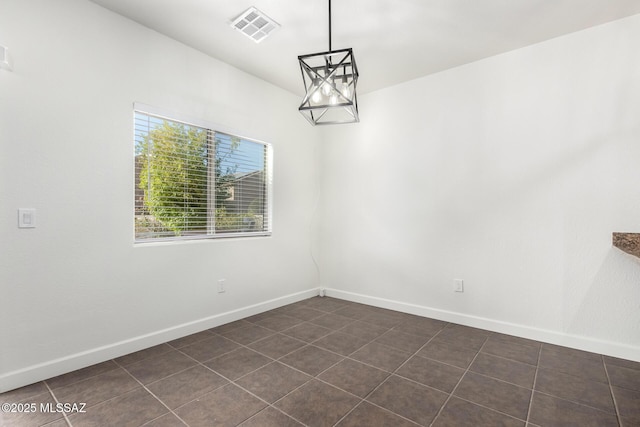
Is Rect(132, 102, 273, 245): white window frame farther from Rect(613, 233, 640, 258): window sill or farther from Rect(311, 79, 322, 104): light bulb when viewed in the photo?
Rect(613, 233, 640, 258): window sill

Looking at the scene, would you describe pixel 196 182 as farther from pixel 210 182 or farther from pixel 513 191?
pixel 513 191

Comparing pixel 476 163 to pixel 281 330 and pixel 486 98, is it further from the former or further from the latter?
pixel 281 330

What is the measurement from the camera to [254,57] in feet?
10.1

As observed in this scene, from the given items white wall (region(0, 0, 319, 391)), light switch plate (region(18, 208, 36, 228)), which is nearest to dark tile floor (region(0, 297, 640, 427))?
white wall (region(0, 0, 319, 391))

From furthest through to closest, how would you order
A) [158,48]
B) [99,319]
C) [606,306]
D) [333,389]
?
[158,48] → [606,306] → [99,319] → [333,389]

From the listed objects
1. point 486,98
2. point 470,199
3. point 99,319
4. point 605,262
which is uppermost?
point 486,98

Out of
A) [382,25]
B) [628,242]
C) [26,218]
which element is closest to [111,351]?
[26,218]

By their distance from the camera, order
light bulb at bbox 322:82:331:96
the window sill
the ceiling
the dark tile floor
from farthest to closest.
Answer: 1. the ceiling
2. the window sill
3. light bulb at bbox 322:82:331:96
4. the dark tile floor

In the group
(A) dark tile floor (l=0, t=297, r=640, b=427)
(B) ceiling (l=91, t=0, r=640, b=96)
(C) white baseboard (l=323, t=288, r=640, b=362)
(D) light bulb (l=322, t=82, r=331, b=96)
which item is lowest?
(A) dark tile floor (l=0, t=297, r=640, b=427)

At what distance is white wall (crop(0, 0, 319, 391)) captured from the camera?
1.99 metres

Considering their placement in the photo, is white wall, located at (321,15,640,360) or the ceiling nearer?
the ceiling

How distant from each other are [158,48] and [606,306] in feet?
14.0

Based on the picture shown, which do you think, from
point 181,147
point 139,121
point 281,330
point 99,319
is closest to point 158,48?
point 139,121

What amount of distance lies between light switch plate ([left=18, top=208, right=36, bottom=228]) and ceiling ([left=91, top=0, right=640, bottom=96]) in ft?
5.19
